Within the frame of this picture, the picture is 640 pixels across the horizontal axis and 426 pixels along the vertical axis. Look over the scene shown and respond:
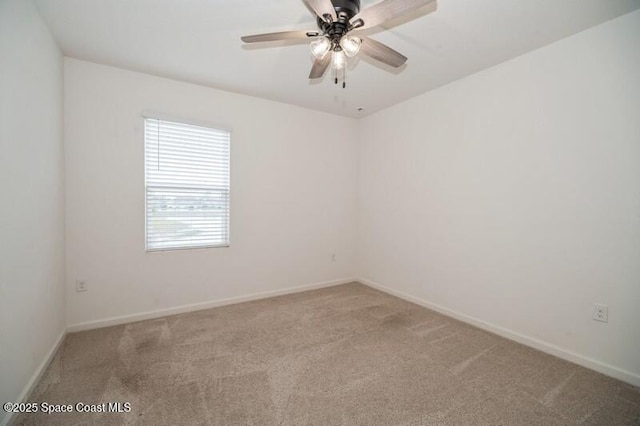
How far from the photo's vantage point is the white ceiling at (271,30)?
2006 millimetres

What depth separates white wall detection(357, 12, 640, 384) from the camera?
2.08m

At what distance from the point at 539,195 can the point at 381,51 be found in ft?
6.27

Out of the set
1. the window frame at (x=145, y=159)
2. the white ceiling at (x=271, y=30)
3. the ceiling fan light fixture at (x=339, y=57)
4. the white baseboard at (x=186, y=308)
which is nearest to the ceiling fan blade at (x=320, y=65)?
the ceiling fan light fixture at (x=339, y=57)

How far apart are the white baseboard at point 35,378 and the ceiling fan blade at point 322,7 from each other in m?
2.79

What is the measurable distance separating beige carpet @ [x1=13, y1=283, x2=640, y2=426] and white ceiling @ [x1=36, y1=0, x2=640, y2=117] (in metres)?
2.68

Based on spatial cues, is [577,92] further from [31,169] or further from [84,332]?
[84,332]

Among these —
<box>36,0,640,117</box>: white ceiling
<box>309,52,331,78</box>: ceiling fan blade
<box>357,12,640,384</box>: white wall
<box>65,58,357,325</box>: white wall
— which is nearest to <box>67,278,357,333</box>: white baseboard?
<box>65,58,357,325</box>: white wall

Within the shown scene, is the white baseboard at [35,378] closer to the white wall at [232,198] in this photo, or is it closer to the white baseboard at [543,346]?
the white wall at [232,198]

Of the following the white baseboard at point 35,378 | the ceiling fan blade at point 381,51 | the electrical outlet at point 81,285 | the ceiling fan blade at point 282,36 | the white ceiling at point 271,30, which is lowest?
the white baseboard at point 35,378

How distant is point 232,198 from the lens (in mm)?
3568

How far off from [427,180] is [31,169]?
3.71 m

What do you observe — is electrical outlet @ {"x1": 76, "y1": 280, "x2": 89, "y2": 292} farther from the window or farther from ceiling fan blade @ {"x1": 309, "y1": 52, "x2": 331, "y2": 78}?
ceiling fan blade @ {"x1": 309, "y1": 52, "x2": 331, "y2": 78}

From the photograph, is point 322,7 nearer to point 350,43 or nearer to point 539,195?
point 350,43

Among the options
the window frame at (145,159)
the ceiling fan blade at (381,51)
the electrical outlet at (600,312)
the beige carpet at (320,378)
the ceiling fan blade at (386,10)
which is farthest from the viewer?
the window frame at (145,159)
